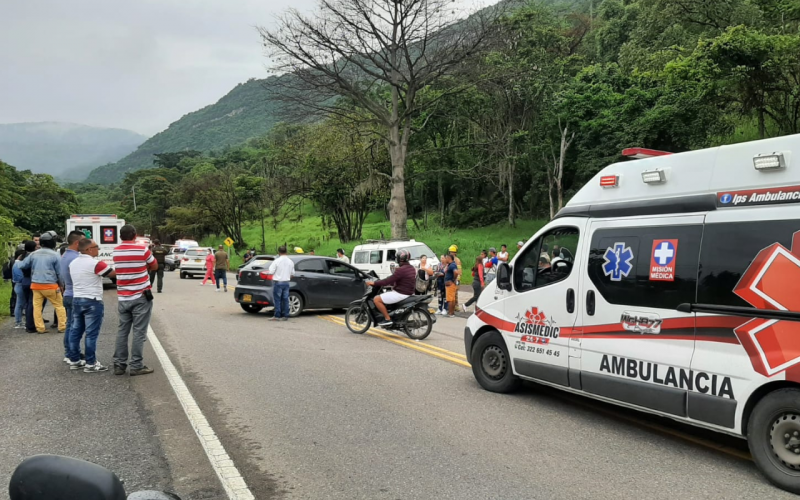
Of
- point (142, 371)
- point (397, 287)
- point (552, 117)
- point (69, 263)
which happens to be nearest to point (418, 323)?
point (397, 287)

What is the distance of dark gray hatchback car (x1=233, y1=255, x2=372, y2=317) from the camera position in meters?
14.8

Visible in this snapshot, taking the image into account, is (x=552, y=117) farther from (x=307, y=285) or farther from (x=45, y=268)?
(x=45, y=268)

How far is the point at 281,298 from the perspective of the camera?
13961 mm

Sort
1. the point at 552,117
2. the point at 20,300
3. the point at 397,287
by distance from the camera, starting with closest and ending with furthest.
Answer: the point at 397,287 < the point at 20,300 < the point at 552,117

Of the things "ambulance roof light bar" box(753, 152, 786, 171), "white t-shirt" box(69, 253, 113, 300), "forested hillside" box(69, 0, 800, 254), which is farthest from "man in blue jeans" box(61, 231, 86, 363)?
"forested hillside" box(69, 0, 800, 254)

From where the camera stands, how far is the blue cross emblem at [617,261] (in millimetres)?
5375

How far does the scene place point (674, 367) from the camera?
488 centimetres

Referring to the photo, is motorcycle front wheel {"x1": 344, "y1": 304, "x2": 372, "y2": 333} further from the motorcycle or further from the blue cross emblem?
the blue cross emblem

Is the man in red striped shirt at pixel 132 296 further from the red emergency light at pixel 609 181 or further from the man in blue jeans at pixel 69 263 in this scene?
the red emergency light at pixel 609 181

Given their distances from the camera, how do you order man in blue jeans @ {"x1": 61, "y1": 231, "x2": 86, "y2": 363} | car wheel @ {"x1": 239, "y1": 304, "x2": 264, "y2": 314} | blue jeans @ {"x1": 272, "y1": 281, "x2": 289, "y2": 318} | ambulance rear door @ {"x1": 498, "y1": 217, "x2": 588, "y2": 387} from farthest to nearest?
car wheel @ {"x1": 239, "y1": 304, "x2": 264, "y2": 314} < blue jeans @ {"x1": 272, "y1": 281, "x2": 289, "y2": 318} < man in blue jeans @ {"x1": 61, "y1": 231, "x2": 86, "y2": 363} < ambulance rear door @ {"x1": 498, "y1": 217, "x2": 588, "y2": 387}

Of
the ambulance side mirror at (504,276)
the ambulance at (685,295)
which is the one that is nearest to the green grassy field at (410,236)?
the ambulance side mirror at (504,276)

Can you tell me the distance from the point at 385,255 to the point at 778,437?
16845 mm

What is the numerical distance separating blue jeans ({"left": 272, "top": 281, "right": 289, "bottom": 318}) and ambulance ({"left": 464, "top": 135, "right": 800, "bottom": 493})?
27.1ft

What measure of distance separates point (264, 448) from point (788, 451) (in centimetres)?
402
